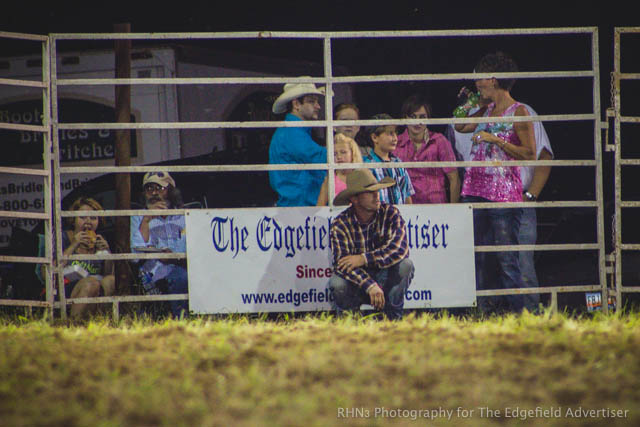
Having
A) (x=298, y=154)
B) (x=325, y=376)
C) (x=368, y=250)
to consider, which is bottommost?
(x=325, y=376)

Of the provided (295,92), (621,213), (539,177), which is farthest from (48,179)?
(621,213)

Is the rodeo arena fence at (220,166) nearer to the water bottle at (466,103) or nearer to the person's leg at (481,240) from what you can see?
the person's leg at (481,240)

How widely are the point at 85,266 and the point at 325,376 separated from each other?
12.8ft

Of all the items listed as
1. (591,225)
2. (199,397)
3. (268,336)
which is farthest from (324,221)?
(199,397)

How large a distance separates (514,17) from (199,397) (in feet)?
29.4

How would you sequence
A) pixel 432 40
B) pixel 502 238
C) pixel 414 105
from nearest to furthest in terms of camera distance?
pixel 502 238 → pixel 414 105 → pixel 432 40

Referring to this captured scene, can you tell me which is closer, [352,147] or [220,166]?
[220,166]

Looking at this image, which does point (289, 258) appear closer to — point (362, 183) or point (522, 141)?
point (362, 183)

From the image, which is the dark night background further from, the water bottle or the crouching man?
the crouching man

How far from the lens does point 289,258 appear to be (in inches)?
283

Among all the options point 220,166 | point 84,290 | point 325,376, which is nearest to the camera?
point 325,376

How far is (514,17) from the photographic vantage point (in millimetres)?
11547

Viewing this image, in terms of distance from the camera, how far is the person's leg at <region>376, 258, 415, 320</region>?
6820 mm

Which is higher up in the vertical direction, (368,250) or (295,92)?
(295,92)
